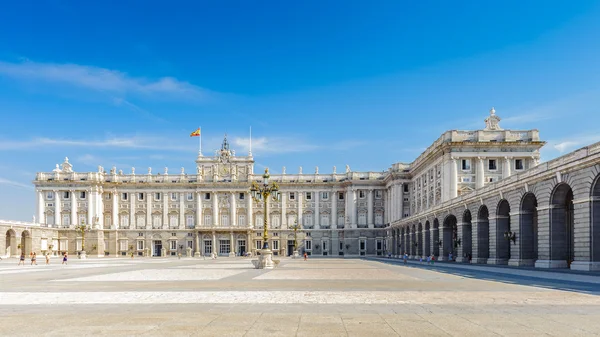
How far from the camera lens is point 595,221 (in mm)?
31203

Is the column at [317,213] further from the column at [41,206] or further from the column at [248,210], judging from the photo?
the column at [41,206]

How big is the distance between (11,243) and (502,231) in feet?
255

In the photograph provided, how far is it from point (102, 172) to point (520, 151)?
81.3m

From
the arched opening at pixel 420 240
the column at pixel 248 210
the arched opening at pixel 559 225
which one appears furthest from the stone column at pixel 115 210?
the arched opening at pixel 559 225

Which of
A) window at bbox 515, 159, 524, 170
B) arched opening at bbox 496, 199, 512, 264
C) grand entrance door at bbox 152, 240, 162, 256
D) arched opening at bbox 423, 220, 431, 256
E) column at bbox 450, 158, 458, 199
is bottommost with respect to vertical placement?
grand entrance door at bbox 152, 240, 162, 256

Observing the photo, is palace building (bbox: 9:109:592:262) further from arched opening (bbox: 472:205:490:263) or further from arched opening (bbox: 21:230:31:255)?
arched opening (bbox: 472:205:490:263)

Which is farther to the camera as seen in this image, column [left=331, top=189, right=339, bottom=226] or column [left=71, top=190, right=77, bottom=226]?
column [left=331, top=189, right=339, bottom=226]

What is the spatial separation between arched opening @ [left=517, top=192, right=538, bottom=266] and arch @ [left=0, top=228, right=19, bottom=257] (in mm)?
77755

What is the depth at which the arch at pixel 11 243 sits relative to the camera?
277 ft

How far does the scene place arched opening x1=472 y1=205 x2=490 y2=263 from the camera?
160 ft

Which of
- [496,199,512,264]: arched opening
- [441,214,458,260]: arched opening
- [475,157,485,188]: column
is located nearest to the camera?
[496,199,512,264]: arched opening

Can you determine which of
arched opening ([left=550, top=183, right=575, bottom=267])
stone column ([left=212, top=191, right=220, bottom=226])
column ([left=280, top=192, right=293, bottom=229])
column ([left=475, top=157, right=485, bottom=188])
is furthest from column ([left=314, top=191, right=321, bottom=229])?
arched opening ([left=550, top=183, right=575, bottom=267])

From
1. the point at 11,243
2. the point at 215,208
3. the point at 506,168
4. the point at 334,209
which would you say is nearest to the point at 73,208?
the point at 11,243

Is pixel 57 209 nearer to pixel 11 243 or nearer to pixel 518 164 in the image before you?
pixel 11 243
